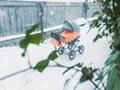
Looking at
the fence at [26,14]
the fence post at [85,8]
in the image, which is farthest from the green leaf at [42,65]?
the fence post at [85,8]

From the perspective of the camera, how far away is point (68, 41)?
4.98 metres

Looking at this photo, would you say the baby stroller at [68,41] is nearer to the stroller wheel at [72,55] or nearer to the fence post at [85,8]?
the stroller wheel at [72,55]

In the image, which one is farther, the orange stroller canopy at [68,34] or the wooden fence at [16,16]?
the wooden fence at [16,16]

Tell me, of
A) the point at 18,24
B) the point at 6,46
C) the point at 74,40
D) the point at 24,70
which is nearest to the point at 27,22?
the point at 18,24

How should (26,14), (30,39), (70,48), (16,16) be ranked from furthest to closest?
1. (26,14)
2. (16,16)
3. (70,48)
4. (30,39)

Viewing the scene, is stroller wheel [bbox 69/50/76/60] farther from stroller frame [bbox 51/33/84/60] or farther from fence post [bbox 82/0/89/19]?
fence post [bbox 82/0/89/19]

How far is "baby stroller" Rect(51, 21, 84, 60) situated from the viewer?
4777 mm

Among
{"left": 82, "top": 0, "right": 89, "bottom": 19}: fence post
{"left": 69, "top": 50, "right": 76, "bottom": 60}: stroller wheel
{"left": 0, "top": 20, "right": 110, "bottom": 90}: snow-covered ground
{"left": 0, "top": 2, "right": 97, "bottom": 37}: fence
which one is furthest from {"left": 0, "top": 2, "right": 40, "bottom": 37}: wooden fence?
{"left": 82, "top": 0, "right": 89, "bottom": 19}: fence post

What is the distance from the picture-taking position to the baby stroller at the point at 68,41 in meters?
4.78

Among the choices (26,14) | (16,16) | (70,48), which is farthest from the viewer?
(26,14)

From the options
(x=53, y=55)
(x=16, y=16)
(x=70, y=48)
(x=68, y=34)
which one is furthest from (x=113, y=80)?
(x=16, y=16)

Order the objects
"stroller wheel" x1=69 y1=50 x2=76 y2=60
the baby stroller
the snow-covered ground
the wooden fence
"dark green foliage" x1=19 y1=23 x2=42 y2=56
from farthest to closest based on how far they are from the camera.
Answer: the wooden fence → the baby stroller → "stroller wheel" x1=69 y1=50 x2=76 y2=60 → the snow-covered ground → "dark green foliage" x1=19 y1=23 x2=42 y2=56

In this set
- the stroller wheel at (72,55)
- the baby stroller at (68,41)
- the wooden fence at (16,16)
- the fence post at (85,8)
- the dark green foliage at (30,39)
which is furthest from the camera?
the fence post at (85,8)

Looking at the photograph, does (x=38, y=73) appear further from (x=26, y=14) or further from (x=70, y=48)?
(x=26, y=14)
